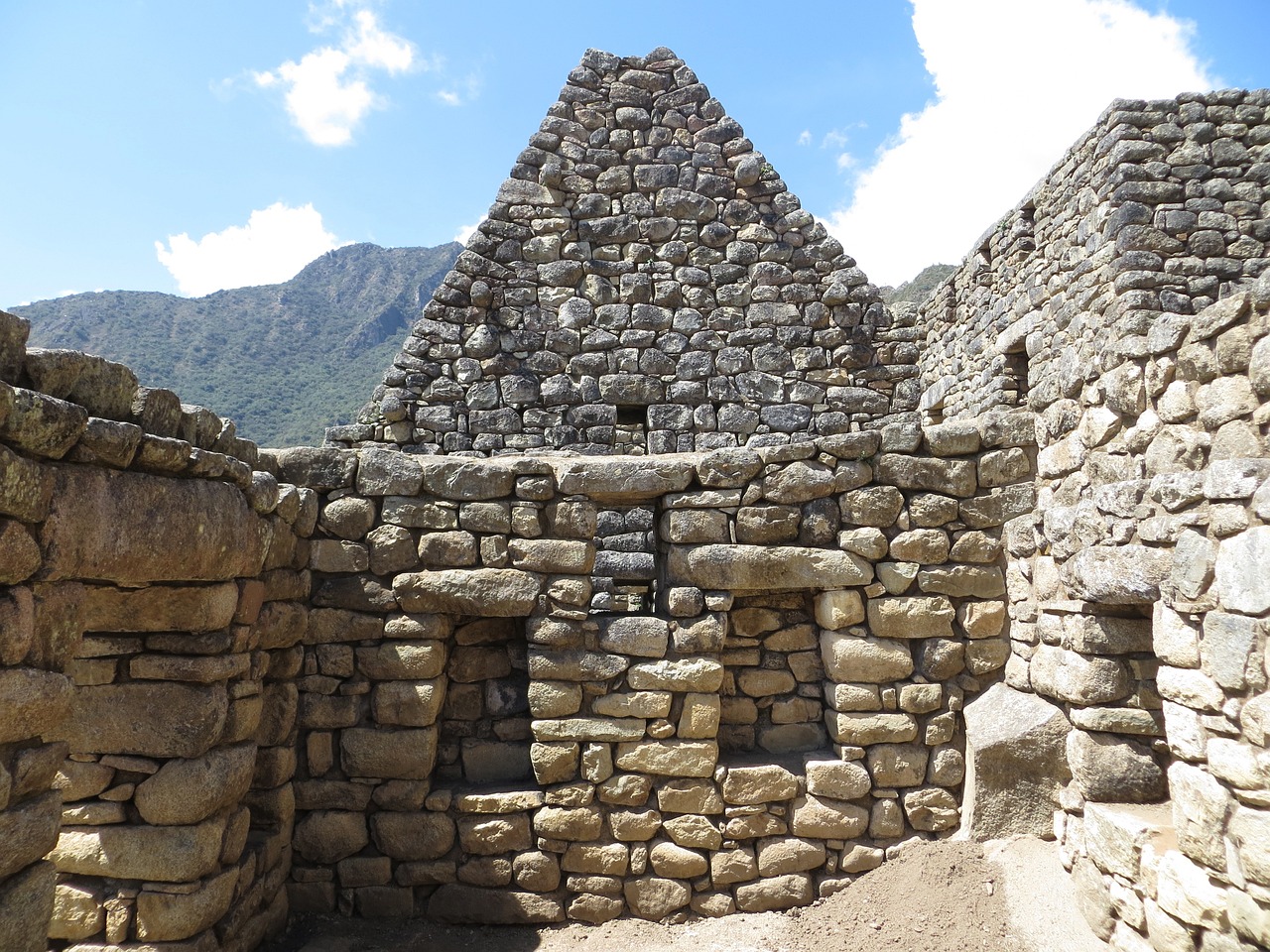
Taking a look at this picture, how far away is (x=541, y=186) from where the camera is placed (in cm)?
746

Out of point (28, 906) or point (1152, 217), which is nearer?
point (28, 906)

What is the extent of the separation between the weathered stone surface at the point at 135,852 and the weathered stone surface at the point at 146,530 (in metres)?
1.11

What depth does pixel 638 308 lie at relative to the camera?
7254mm

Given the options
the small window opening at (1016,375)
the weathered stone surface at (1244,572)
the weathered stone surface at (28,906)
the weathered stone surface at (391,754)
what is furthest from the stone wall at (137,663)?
the small window opening at (1016,375)

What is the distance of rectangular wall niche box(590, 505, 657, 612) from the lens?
658 cm

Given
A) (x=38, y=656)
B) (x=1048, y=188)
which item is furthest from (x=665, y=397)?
(x=38, y=656)

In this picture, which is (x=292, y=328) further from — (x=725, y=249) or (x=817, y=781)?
(x=817, y=781)

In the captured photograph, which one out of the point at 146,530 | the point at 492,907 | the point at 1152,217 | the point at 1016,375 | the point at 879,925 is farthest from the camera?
the point at 1016,375

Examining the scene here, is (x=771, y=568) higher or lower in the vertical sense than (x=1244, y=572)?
lower

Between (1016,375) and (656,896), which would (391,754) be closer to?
(656,896)

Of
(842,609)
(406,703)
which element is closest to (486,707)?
(406,703)

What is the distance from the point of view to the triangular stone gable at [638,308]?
23.2 feet

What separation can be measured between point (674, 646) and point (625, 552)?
2.33 m

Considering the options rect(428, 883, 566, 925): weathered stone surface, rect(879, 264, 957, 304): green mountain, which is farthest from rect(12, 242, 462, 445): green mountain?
rect(428, 883, 566, 925): weathered stone surface
